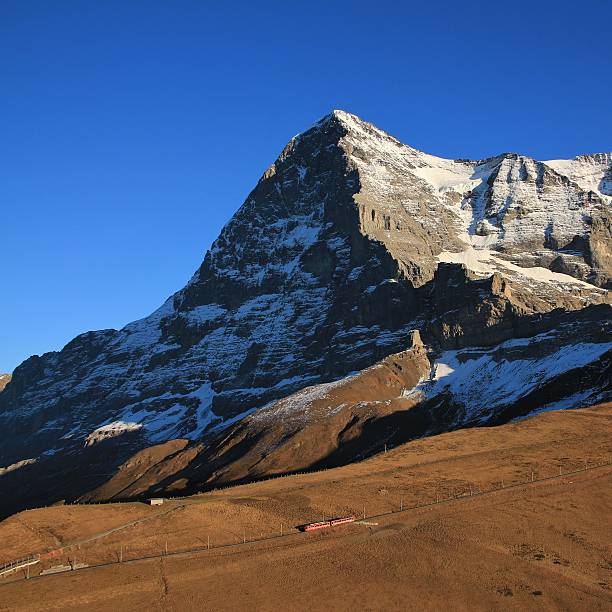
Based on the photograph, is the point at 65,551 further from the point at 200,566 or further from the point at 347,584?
the point at 347,584

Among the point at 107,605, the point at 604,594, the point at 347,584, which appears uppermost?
the point at 107,605

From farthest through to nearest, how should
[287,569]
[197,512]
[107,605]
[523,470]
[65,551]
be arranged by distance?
[523,470], [197,512], [65,551], [287,569], [107,605]

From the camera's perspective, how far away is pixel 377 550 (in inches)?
3162

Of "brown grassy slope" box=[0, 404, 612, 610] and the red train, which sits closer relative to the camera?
"brown grassy slope" box=[0, 404, 612, 610]

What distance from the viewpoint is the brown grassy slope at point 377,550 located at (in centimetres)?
6994

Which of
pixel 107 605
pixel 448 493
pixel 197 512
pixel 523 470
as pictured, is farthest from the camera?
pixel 523 470

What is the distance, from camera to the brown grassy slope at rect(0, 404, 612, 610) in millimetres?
69938

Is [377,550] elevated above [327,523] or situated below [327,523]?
below

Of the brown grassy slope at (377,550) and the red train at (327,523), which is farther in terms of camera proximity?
the red train at (327,523)

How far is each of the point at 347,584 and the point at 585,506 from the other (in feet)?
121

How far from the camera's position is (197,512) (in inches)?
3755

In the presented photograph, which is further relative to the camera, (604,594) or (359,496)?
(359,496)

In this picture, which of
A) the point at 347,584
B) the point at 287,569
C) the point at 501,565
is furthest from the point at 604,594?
the point at 287,569

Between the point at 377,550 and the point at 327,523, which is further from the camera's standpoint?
the point at 327,523
